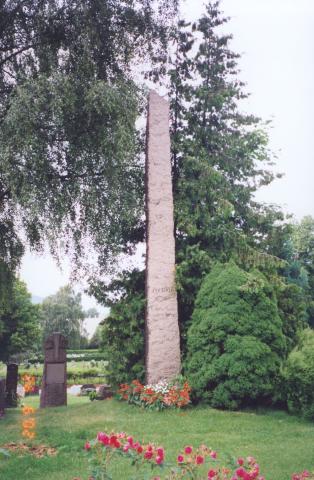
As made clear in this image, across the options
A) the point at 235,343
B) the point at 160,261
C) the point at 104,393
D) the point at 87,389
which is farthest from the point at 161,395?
the point at 87,389

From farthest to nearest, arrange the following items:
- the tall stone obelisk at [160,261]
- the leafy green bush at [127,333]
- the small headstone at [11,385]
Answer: the small headstone at [11,385]
the leafy green bush at [127,333]
the tall stone obelisk at [160,261]

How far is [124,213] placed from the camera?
11.1 metres

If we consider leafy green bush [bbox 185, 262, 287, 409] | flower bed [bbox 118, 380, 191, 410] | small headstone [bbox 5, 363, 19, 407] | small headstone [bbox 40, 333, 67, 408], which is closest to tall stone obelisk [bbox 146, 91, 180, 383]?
flower bed [bbox 118, 380, 191, 410]

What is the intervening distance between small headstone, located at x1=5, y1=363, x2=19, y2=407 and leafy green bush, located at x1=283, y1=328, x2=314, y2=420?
780 cm

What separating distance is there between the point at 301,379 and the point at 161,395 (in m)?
2.91

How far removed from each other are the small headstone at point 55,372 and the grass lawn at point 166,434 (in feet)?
3.46

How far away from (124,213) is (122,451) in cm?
786

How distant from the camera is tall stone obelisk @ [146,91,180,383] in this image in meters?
10.1

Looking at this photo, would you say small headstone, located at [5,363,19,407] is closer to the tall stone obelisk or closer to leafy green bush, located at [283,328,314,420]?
the tall stone obelisk

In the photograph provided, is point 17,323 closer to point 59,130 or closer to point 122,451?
point 59,130

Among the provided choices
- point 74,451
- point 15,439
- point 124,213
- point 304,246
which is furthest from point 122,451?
point 304,246

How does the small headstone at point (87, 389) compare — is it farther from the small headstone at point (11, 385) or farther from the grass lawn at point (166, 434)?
the grass lawn at point (166, 434)

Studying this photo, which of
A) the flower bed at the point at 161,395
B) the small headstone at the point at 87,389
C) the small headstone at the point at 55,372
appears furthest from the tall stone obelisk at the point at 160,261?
the small headstone at the point at 87,389

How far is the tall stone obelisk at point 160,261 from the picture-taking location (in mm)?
10148
